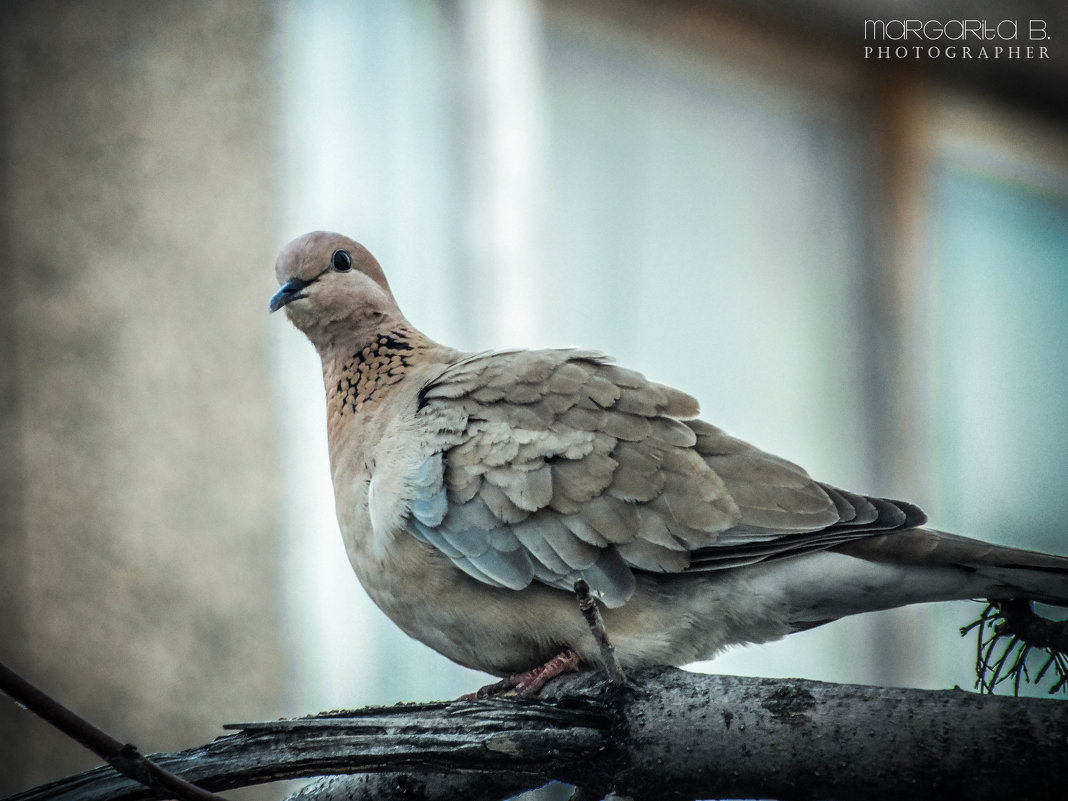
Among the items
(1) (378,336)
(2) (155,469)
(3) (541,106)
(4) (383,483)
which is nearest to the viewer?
(4) (383,483)

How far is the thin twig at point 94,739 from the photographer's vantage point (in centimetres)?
98

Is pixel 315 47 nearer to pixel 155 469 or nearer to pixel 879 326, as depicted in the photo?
pixel 155 469

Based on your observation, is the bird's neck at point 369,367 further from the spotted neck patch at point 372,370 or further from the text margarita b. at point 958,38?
the text margarita b. at point 958,38

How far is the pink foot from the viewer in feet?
5.40

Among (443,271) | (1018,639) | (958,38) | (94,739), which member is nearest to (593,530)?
(1018,639)

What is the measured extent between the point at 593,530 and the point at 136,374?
117 inches

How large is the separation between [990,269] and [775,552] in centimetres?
452

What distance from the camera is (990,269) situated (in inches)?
221

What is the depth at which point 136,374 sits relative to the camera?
4.19 meters

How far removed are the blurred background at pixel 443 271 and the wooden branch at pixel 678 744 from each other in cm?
283

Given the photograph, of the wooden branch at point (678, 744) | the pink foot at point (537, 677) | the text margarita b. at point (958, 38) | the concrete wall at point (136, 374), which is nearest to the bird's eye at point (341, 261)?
the pink foot at point (537, 677)

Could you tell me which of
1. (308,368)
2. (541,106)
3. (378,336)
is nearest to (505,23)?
(541,106)

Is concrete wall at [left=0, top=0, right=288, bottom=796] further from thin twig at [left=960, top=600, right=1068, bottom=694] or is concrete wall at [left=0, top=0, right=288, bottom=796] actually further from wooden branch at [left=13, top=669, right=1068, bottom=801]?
thin twig at [left=960, top=600, right=1068, bottom=694]

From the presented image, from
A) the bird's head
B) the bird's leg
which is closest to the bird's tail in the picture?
the bird's leg
